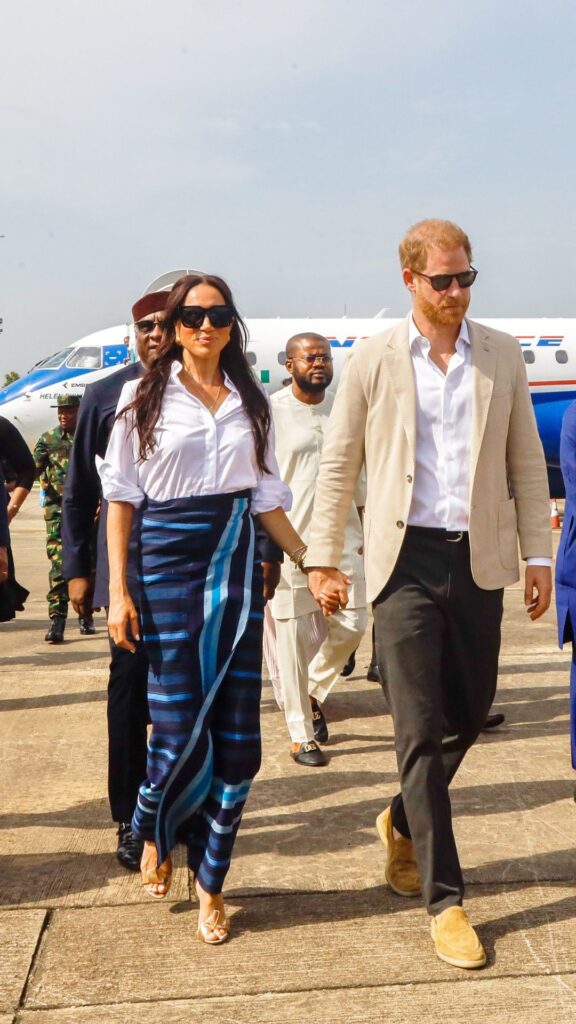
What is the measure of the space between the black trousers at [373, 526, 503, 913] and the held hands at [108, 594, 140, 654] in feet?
2.50

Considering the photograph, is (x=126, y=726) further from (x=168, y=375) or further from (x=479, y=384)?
(x=479, y=384)

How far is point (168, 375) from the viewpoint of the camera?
380cm

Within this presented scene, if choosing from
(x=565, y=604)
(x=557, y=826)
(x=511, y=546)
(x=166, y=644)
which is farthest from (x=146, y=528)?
(x=557, y=826)

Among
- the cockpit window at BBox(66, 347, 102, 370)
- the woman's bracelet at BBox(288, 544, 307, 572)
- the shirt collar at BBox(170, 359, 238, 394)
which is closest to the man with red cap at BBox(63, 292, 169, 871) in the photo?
the shirt collar at BBox(170, 359, 238, 394)

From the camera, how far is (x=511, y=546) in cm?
374

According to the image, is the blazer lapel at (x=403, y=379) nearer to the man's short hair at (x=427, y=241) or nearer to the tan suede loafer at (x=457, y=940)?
the man's short hair at (x=427, y=241)

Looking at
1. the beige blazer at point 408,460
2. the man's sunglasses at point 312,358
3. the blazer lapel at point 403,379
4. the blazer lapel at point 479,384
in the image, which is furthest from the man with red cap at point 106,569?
the man's sunglasses at point 312,358

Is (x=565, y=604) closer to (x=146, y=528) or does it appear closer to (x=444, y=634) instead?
(x=444, y=634)

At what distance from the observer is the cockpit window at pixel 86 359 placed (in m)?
23.3

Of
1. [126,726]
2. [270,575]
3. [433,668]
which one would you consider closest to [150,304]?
[270,575]

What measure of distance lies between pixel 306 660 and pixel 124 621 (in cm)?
237

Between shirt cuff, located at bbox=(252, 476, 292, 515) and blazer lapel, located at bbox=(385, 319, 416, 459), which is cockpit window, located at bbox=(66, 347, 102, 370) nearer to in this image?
shirt cuff, located at bbox=(252, 476, 292, 515)

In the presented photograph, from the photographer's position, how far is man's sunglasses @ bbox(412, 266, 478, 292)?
144 inches

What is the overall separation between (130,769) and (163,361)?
1530 millimetres
